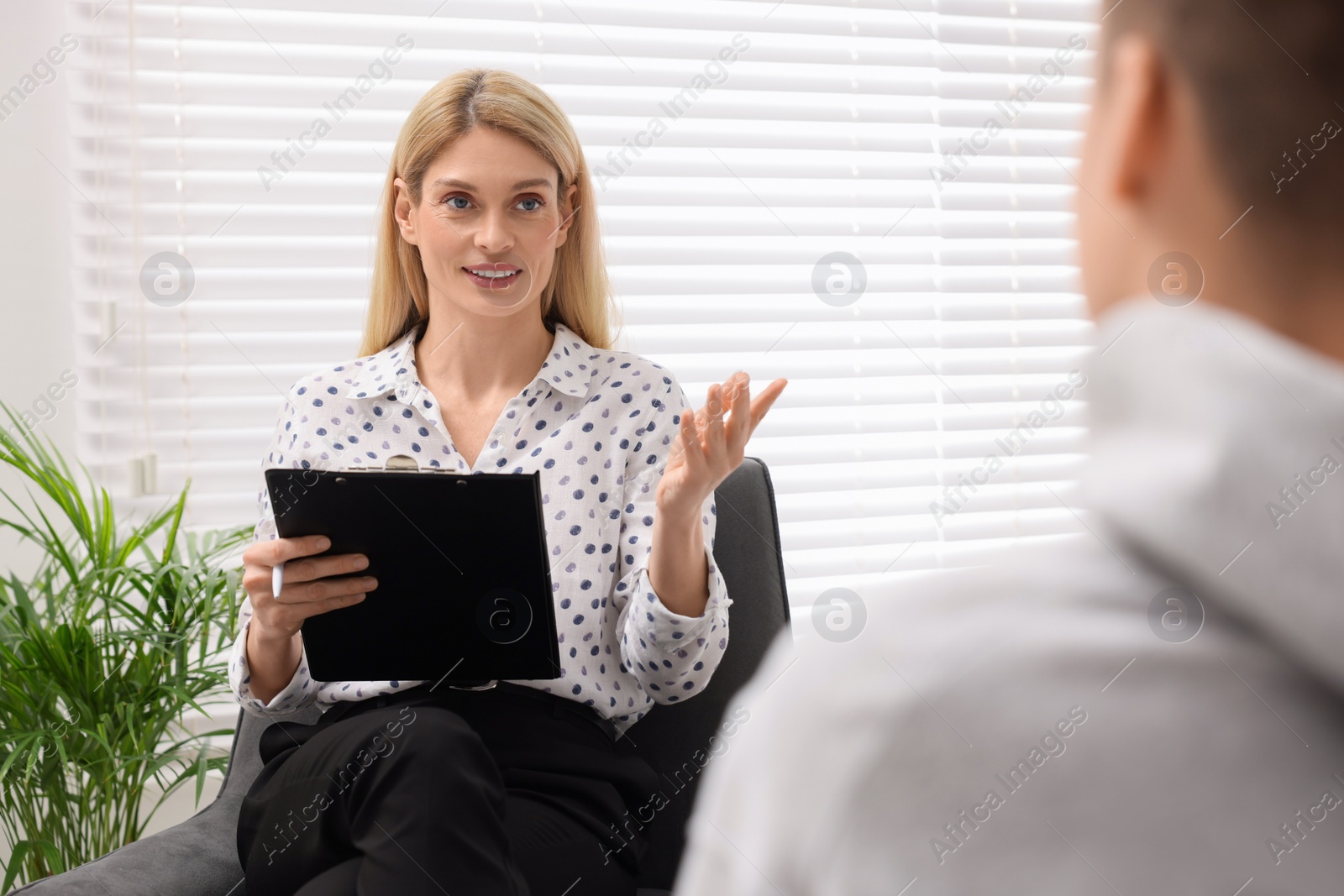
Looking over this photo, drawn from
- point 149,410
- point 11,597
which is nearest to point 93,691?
point 11,597

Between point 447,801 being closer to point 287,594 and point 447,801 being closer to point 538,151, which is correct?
point 287,594

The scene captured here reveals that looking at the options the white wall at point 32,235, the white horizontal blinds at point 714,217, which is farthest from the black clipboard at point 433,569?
the white wall at point 32,235

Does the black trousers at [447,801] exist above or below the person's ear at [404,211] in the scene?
below

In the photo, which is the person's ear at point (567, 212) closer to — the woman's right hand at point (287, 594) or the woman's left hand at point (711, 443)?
the woman's left hand at point (711, 443)

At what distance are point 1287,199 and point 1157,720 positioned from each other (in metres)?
0.11

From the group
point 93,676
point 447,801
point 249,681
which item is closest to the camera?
point 447,801

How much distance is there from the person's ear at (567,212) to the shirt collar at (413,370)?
0.51ft

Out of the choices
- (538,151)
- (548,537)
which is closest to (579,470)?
(548,537)

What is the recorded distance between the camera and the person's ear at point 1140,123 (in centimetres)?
21

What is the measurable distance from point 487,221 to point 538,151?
14cm

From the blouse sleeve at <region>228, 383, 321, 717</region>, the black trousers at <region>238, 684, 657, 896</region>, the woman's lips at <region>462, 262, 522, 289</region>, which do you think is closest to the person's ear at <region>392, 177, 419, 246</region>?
the woman's lips at <region>462, 262, 522, 289</region>

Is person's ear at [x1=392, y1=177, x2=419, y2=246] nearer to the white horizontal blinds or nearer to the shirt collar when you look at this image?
the shirt collar

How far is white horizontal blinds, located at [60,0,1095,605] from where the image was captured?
6.59ft

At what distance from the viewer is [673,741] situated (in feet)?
4.80
